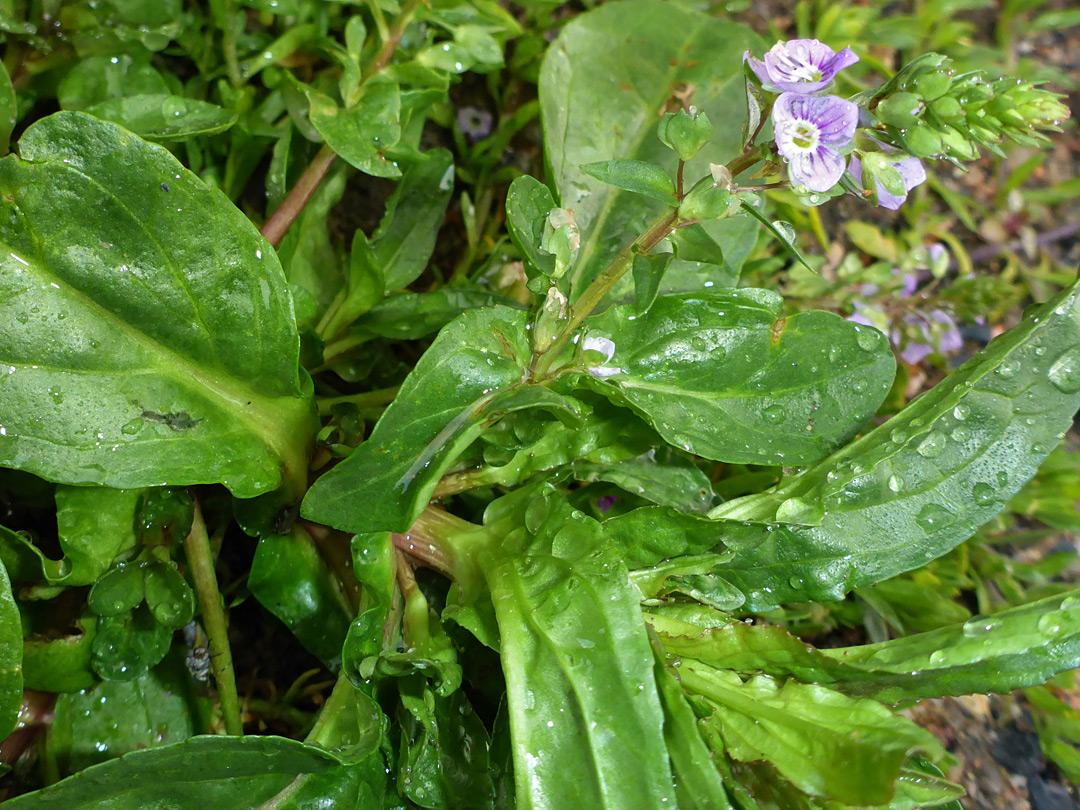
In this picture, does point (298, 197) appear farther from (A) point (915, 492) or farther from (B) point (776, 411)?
(A) point (915, 492)

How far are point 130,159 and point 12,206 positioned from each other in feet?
0.44

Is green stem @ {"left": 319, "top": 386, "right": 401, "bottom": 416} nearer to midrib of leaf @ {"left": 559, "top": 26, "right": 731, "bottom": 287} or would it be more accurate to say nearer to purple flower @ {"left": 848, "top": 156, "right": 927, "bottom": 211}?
midrib of leaf @ {"left": 559, "top": 26, "right": 731, "bottom": 287}

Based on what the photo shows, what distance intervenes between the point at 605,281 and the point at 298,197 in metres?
0.60

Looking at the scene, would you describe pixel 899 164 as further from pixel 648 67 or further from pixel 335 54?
pixel 335 54

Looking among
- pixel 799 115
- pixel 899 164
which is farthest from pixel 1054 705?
pixel 799 115

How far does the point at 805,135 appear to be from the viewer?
786mm

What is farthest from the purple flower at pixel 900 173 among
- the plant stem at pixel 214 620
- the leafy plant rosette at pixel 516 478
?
the plant stem at pixel 214 620

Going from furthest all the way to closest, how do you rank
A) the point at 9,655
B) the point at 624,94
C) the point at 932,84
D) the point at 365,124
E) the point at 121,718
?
the point at 624,94
the point at 365,124
the point at 121,718
the point at 9,655
the point at 932,84

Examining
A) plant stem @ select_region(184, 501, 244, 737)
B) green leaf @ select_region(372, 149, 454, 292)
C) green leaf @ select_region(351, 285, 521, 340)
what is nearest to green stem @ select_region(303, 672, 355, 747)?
plant stem @ select_region(184, 501, 244, 737)

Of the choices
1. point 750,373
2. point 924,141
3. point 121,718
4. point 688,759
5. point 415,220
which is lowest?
point 121,718

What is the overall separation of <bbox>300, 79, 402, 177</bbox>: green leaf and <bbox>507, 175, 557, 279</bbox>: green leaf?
0.29 m

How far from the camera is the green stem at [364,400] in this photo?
1203mm

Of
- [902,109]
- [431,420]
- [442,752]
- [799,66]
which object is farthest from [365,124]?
[442,752]

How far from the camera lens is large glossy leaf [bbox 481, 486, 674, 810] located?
87 centimetres
